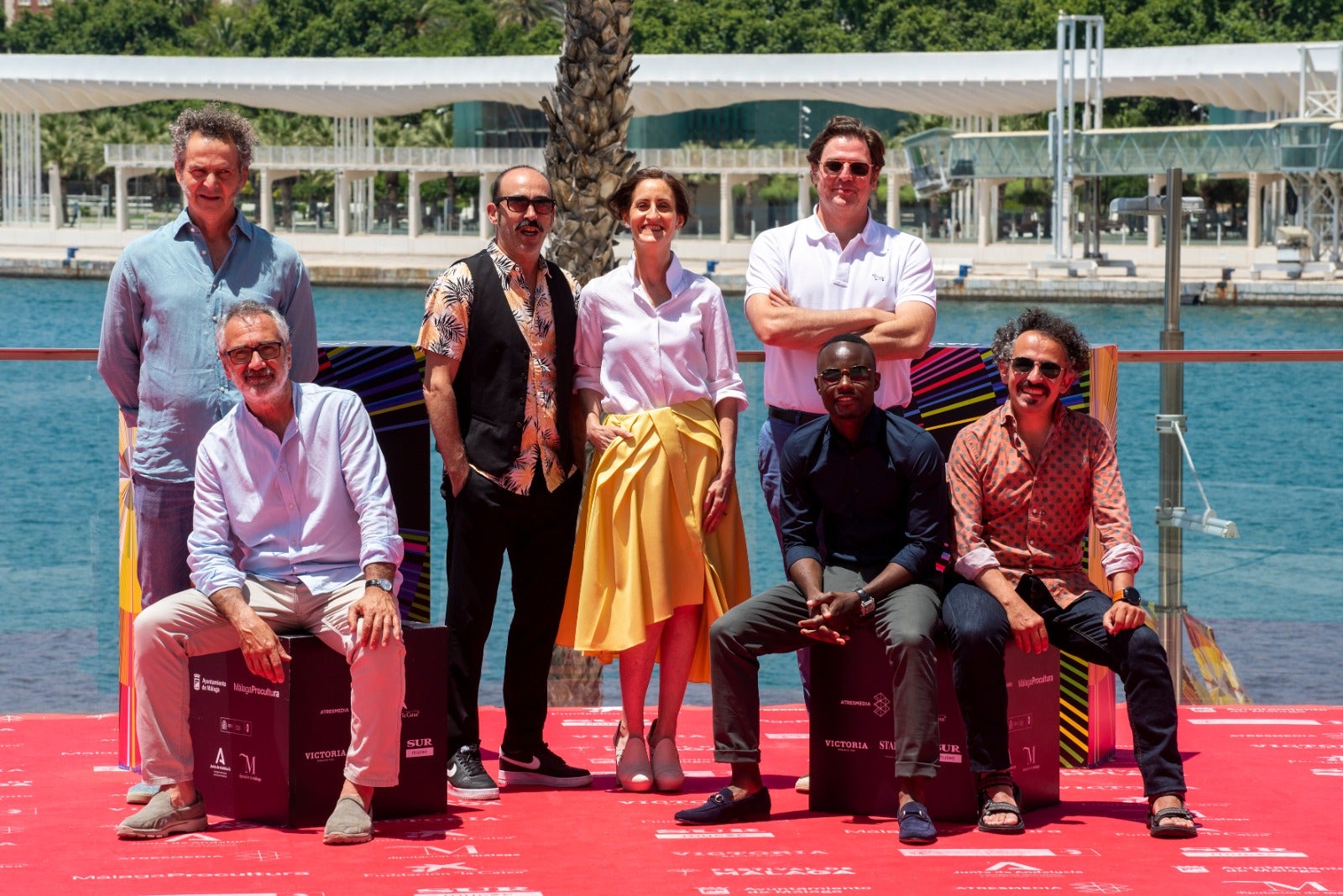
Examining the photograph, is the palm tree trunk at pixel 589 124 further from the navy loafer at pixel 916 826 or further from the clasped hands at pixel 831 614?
the navy loafer at pixel 916 826

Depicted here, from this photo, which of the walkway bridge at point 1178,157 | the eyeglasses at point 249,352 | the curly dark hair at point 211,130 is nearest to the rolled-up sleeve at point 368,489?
the eyeglasses at point 249,352

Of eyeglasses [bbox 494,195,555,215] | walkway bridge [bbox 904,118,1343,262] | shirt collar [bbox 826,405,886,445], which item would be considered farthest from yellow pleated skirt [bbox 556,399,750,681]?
walkway bridge [bbox 904,118,1343,262]

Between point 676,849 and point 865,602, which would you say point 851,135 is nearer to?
point 865,602

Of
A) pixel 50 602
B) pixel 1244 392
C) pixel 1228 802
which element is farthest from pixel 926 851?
pixel 1244 392

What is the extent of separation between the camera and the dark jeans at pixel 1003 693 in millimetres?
4617

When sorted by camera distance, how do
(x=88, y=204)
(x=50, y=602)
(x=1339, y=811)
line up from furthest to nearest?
1. (x=88, y=204)
2. (x=50, y=602)
3. (x=1339, y=811)

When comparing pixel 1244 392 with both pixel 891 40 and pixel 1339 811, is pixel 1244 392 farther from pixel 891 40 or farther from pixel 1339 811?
pixel 891 40

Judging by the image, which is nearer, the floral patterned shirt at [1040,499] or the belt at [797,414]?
the floral patterned shirt at [1040,499]

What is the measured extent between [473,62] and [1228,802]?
2104 inches

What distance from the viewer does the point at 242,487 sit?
179 inches

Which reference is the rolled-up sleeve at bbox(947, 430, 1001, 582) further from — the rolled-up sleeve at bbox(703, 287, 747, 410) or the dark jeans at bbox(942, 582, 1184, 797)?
the rolled-up sleeve at bbox(703, 287, 747, 410)

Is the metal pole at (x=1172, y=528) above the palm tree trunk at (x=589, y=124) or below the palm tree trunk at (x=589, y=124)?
below

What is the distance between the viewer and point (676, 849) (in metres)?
4.46

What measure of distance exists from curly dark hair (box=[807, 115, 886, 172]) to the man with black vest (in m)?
0.75
